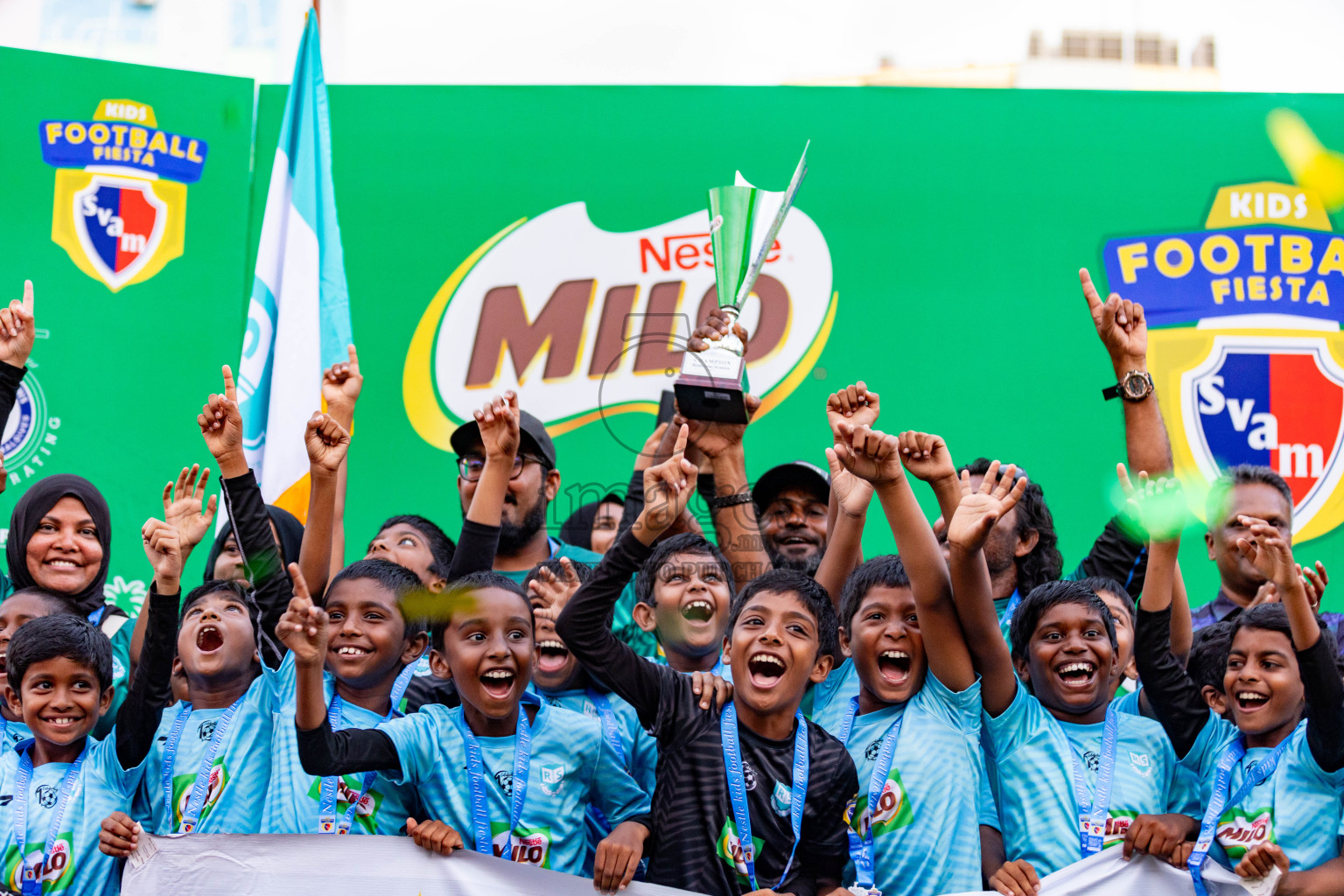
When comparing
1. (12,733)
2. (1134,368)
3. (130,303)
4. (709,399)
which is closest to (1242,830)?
(1134,368)

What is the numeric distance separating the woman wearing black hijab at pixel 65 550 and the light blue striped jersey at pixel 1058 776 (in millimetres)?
2480

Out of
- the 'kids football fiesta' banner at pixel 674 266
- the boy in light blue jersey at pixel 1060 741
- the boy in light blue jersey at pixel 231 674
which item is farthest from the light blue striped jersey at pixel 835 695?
the 'kids football fiesta' banner at pixel 674 266

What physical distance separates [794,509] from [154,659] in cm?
198

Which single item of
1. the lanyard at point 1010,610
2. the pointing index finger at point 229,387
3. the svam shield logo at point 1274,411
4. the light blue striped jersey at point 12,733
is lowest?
the light blue striped jersey at point 12,733

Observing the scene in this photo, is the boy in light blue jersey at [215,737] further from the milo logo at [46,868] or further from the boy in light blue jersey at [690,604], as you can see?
the boy in light blue jersey at [690,604]

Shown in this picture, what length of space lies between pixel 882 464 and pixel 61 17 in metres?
5.93

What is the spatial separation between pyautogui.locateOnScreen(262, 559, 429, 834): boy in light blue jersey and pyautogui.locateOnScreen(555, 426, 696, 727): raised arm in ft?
1.83

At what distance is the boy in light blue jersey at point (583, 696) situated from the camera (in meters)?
3.42

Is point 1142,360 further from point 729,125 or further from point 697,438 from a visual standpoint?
point 729,125

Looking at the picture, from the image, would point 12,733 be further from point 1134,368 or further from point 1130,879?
point 1134,368

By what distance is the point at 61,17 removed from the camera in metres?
7.37

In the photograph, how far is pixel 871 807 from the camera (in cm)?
→ 321

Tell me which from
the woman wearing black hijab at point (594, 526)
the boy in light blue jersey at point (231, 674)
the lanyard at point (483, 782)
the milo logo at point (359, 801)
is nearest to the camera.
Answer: the lanyard at point (483, 782)

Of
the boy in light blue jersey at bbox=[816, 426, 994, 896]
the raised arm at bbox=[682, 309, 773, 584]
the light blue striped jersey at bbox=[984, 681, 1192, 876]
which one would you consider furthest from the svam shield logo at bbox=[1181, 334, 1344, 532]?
the boy in light blue jersey at bbox=[816, 426, 994, 896]
